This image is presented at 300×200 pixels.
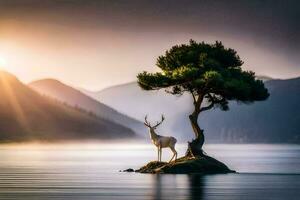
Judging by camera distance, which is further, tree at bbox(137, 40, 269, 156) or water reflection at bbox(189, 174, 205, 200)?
tree at bbox(137, 40, 269, 156)

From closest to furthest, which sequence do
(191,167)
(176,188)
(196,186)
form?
(176,188) → (196,186) → (191,167)

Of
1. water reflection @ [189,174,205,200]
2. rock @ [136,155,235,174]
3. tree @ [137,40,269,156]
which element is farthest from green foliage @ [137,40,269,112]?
water reflection @ [189,174,205,200]

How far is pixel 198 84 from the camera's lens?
6625 cm

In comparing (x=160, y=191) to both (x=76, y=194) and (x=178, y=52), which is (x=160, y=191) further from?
(x=178, y=52)

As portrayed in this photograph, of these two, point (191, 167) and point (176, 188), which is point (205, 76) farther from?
point (176, 188)

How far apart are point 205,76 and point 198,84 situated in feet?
3.72

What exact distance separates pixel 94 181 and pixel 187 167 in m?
Answer: 11.1

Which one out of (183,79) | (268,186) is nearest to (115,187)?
(268,186)

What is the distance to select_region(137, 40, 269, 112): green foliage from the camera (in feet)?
218

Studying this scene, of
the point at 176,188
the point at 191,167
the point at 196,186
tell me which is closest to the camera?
the point at 176,188

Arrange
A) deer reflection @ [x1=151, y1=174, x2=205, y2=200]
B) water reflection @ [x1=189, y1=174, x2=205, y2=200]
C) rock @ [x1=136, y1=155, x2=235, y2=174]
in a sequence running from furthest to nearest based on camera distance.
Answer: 1. rock @ [x1=136, y1=155, x2=235, y2=174]
2. water reflection @ [x1=189, y1=174, x2=205, y2=200]
3. deer reflection @ [x1=151, y1=174, x2=205, y2=200]

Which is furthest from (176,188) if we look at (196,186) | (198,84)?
(198,84)

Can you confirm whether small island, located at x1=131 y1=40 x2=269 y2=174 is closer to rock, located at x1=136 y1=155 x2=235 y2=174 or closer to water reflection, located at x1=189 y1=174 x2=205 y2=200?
rock, located at x1=136 y1=155 x2=235 y2=174

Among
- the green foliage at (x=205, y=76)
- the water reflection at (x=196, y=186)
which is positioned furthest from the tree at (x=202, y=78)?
the water reflection at (x=196, y=186)
